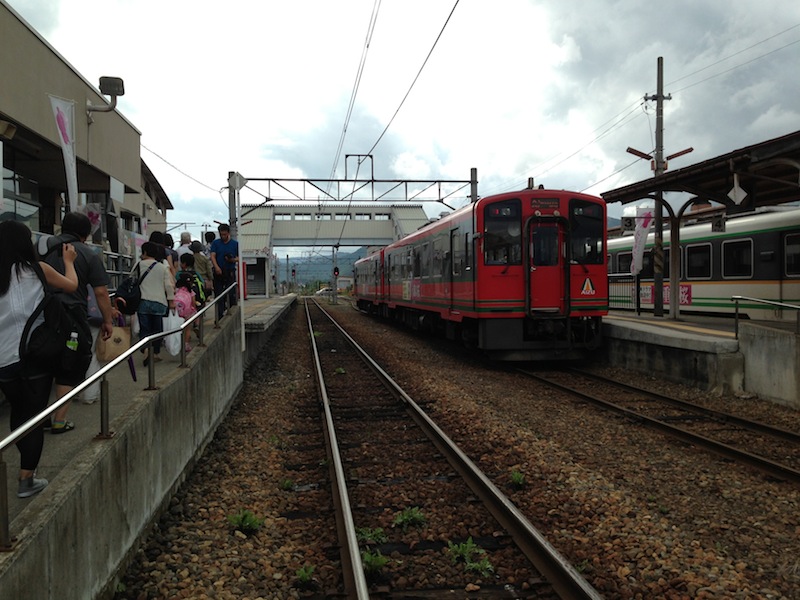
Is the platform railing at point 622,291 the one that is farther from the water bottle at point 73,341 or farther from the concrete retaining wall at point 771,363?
the water bottle at point 73,341

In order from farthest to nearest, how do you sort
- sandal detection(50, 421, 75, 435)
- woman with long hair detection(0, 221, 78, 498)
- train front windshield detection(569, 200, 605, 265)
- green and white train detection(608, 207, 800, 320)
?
green and white train detection(608, 207, 800, 320) → train front windshield detection(569, 200, 605, 265) → sandal detection(50, 421, 75, 435) → woman with long hair detection(0, 221, 78, 498)

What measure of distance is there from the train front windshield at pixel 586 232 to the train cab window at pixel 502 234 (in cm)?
104

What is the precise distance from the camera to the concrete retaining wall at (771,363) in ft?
26.3

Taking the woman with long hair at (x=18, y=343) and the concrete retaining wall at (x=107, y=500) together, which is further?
the woman with long hair at (x=18, y=343)

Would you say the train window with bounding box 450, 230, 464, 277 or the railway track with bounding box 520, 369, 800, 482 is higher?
the train window with bounding box 450, 230, 464, 277

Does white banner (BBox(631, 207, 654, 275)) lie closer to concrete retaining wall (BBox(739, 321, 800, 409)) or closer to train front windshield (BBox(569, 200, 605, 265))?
train front windshield (BBox(569, 200, 605, 265))

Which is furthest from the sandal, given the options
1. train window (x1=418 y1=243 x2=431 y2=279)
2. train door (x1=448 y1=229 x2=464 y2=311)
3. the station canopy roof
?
train window (x1=418 y1=243 x2=431 y2=279)

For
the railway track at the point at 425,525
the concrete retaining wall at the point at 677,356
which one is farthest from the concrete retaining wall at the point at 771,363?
the railway track at the point at 425,525

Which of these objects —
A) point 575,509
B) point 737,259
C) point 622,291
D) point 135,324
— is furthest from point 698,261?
point 135,324

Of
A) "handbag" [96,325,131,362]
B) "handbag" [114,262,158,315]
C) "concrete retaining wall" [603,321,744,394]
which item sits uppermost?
"handbag" [114,262,158,315]

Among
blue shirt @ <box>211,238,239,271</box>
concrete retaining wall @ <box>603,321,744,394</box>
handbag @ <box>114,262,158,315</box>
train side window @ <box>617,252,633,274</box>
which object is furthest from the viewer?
train side window @ <box>617,252,633,274</box>

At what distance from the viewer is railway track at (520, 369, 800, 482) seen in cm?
584

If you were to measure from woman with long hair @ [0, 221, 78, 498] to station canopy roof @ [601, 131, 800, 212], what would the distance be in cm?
973

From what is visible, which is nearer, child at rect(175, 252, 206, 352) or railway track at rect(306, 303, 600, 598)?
railway track at rect(306, 303, 600, 598)
